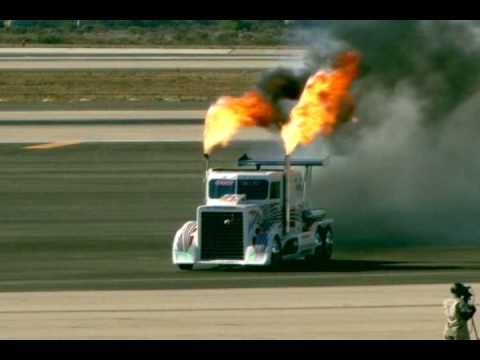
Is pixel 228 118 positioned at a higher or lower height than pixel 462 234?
higher

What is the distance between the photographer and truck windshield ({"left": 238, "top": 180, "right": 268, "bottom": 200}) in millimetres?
31453

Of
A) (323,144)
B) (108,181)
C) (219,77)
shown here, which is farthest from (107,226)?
(219,77)

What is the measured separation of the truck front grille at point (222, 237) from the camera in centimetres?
3025

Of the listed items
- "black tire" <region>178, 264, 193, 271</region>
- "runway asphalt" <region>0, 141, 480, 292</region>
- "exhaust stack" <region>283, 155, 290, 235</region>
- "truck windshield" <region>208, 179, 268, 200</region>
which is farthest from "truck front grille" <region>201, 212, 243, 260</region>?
"exhaust stack" <region>283, 155, 290, 235</region>

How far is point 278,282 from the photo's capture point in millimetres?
28656

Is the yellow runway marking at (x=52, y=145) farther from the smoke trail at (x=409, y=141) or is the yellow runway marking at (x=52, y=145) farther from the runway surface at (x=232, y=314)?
the runway surface at (x=232, y=314)

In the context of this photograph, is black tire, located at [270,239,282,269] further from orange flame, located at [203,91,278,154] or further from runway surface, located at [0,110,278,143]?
runway surface, located at [0,110,278,143]

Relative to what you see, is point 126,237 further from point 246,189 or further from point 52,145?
point 52,145

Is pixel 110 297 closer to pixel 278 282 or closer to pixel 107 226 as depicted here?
pixel 278 282

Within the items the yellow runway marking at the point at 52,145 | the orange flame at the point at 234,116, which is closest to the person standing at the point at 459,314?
the orange flame at the point at 234,116

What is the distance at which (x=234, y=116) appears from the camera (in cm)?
3328

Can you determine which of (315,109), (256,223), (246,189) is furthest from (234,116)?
(256,223)

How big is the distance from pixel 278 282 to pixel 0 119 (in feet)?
167

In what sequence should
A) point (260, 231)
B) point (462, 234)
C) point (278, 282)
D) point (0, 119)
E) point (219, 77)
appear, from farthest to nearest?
point (219, 77) < point (0, 119) < point (462, 234) < point (260, 231) < point (278, 282)
